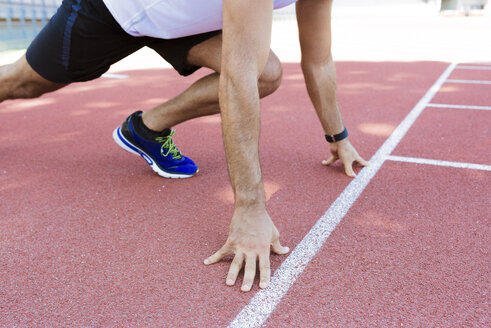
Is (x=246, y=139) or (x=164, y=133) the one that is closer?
(x=246, y=139)

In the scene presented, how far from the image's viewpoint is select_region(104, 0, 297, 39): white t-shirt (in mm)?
2262

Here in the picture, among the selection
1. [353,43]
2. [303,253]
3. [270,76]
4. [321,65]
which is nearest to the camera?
[303,253]

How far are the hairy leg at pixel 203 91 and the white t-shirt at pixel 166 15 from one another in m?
0.16

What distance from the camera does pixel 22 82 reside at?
292 centimetres

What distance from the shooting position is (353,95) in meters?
5.56

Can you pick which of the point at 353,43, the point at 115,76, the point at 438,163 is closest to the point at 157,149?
the point at 438,163

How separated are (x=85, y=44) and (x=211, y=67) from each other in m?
0.67

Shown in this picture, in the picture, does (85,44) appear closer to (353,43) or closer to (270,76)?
(270,76)

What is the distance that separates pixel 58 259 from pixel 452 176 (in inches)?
91.4

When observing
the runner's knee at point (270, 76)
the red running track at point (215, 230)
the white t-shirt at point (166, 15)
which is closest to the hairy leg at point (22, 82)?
the red running track at point (215, 230)

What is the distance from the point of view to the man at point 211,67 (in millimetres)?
1870

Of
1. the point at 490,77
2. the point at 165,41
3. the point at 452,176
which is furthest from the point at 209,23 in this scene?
the point at 490,77

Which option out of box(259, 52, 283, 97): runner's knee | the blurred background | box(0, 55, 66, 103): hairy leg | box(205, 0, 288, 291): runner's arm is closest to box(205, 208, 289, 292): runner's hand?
box(205, 0, 288, 291): runner's arm

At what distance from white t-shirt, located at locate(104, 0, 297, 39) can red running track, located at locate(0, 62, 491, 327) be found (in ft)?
3.08
